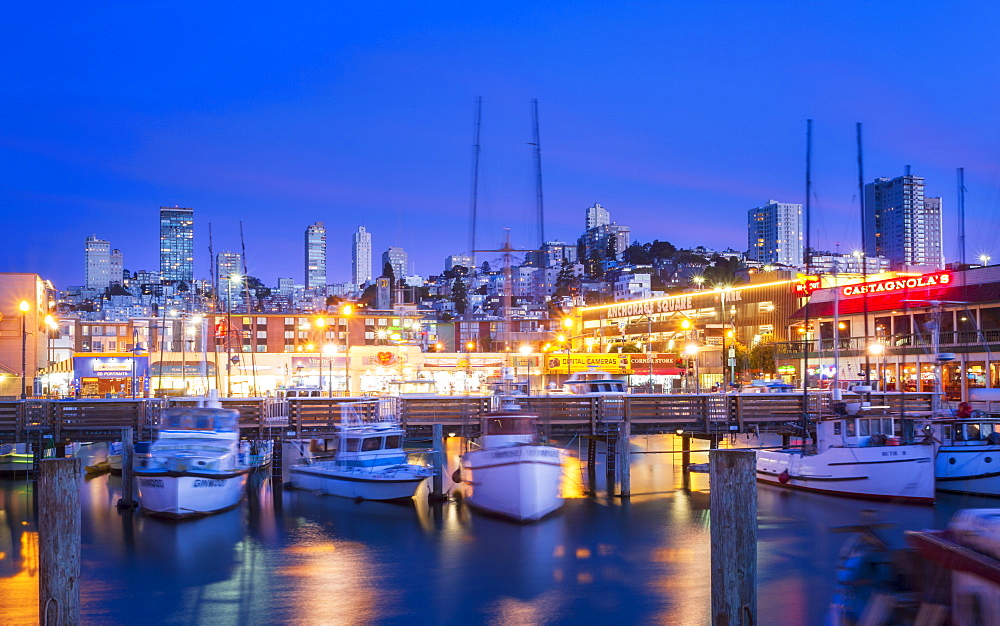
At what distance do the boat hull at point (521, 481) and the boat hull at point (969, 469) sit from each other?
1473 centimetres

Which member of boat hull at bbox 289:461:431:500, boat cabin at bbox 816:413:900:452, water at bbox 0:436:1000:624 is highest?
boat cabin at bbox 816:413:900:452

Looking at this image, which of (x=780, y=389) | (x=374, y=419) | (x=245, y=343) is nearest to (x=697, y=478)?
(x=780, y=389)

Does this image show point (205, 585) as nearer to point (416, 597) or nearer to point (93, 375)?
point (416, 597)

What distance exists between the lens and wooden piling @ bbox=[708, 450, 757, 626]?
12.6 meters

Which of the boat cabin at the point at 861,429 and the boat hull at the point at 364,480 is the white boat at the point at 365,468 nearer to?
the boat hull at the point at 364,480

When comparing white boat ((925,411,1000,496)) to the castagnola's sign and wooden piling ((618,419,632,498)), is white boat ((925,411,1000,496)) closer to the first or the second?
wooden piling ((618,419,632,498))

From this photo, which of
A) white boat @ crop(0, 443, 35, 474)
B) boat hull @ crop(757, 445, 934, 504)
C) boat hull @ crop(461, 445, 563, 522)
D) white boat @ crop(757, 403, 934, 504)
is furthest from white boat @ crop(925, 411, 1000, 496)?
white boat @ crop(0, 443, 35, 474)

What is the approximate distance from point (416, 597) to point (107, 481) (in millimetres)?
25546

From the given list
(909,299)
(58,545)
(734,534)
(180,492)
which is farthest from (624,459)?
(909,299)

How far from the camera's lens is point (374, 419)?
3694cm

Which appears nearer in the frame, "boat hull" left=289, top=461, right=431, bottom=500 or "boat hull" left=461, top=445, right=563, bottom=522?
"boat hull" left=461, top=445, right=563, bottom=522

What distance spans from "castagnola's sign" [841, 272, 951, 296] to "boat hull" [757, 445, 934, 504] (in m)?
30.5

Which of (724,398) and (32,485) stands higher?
(724,398)

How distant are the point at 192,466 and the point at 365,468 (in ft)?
20.2
